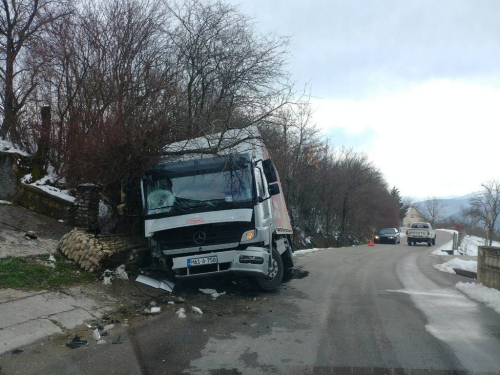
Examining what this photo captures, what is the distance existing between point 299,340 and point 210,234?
3.06 m

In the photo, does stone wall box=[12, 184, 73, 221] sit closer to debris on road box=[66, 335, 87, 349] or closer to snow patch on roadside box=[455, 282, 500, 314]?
debris on road box=[66, 335, 87, 349]

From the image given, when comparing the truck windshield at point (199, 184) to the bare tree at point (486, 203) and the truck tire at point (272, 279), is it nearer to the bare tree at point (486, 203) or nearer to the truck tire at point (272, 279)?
the truck tire at point (272, 279)

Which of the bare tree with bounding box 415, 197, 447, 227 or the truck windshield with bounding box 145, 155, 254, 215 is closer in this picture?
the truck windshield with bounding box 145, 155, 254, 215

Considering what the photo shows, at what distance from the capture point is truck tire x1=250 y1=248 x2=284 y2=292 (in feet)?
31.8

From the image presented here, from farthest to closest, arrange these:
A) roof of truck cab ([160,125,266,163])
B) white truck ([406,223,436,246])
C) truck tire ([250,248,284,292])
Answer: white truck ([406,223,436,246]) → roof of truck cab ([160,125,266,163]) → truck tire ([250,248,284,292])

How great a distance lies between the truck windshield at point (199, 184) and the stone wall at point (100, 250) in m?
1.25

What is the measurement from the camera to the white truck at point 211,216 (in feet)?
28.9

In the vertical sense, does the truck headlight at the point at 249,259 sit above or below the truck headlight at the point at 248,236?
below

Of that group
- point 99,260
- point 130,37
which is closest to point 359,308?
point 99,260

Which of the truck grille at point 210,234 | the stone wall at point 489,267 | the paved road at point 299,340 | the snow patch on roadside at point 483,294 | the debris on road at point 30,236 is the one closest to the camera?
the paved road at point 299,340

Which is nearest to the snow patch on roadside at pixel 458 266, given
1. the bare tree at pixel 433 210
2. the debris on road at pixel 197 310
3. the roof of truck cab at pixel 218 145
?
the roof of truck cab at pixel 218 145

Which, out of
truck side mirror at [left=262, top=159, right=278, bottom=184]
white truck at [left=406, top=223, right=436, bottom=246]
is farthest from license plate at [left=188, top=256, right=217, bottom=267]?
white truck at [left=406, top=223, right=436, bottom=246]

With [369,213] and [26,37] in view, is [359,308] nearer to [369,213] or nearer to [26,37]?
[26,37]

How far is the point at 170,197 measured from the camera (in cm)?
922
